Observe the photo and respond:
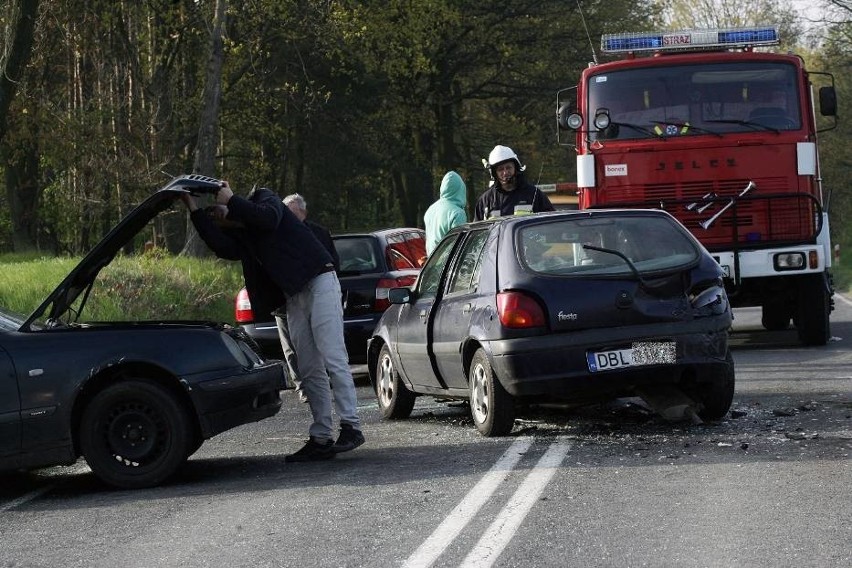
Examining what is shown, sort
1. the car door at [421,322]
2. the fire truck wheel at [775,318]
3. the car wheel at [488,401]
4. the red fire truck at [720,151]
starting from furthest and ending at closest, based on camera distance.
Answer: the fire truck wheel at [775,318], the red fire truck at [720,151], the car door at [421,322], the car wheel at [488,401]

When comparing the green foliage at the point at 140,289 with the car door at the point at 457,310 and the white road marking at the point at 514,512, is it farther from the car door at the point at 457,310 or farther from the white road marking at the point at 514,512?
the white road marking at the point at 514,512

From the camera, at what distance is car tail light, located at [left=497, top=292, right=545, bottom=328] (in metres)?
9.54

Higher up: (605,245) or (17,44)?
(17,44)

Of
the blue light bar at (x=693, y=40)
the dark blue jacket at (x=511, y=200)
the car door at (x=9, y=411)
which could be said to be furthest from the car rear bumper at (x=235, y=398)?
the blue light bar at (x=693, y=40)

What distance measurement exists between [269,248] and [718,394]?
306 centimetres

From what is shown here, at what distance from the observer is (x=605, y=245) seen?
9898 mm

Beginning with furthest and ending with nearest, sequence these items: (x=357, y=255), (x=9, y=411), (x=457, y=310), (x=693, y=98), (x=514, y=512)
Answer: (x=693, y=98)
(x=357, y=255)
(x=457, y=310)
(x=9, y=411)
(x=514, y=512)

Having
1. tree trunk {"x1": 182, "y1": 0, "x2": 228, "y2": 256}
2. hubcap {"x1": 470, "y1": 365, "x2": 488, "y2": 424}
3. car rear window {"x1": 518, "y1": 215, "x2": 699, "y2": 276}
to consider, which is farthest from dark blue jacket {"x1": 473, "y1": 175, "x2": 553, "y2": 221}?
tree trunk {"x1": 182, "y1": 0, "x2": 228, "y2": 256}

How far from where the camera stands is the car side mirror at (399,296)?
440 inches

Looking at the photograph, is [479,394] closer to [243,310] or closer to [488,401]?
[488,401]

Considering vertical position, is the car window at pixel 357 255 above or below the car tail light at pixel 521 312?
above

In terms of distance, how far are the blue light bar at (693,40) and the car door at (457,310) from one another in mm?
6368

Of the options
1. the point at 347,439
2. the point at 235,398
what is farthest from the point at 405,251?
the point at 235,398

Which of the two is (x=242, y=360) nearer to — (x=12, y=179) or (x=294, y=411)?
(x=294, y=411)
